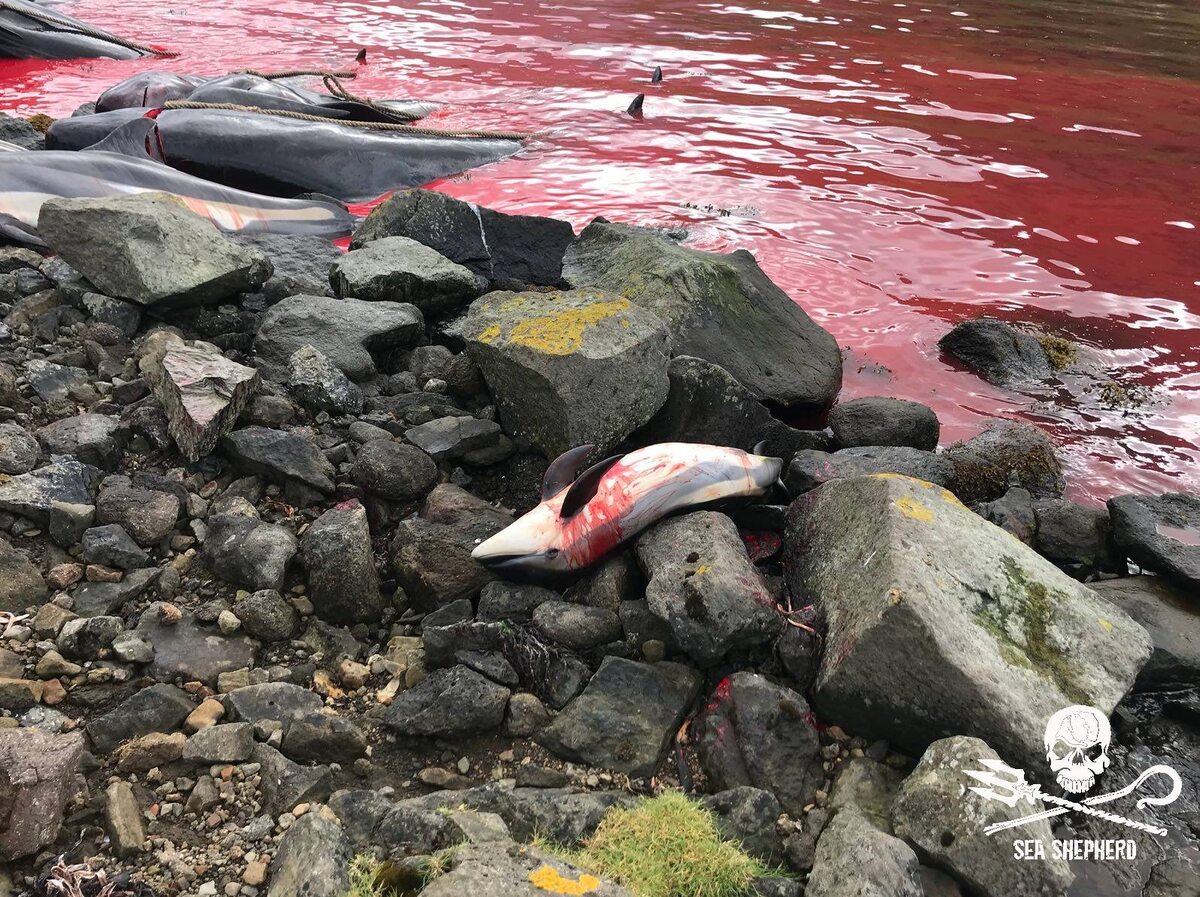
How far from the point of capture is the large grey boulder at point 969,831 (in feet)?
8.82

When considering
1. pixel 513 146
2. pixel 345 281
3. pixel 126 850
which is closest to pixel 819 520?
pixel 126 850

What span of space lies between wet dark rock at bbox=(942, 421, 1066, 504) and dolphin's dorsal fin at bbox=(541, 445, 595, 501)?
7.35 feet

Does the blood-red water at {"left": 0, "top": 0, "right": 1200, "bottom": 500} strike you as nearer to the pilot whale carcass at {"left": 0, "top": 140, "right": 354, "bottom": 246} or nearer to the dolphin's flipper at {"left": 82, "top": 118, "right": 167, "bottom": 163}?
the pilot whale carcass at {"left": 0, "top": 140, "right": 354, "bottom": 246}

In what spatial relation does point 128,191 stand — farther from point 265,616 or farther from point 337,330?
point 265,616

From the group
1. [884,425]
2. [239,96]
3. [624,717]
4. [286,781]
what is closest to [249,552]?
[286,781]

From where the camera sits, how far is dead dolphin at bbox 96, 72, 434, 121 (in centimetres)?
999

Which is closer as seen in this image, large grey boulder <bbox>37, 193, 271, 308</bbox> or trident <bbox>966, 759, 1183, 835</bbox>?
trident <bbox>966, 759, 1183, 835</bbox>

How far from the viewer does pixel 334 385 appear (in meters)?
4.87

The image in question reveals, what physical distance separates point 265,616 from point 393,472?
100 cm

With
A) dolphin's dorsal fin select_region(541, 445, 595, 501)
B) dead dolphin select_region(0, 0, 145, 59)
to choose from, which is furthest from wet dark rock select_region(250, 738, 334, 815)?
dead dolphin select_region(0, 0, 145, 59)

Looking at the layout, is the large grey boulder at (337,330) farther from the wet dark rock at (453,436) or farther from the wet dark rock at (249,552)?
the wet dark rock at (249,552)

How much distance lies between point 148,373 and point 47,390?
500 mm

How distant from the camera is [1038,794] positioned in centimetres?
297

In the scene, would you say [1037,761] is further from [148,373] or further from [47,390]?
[47,390]
